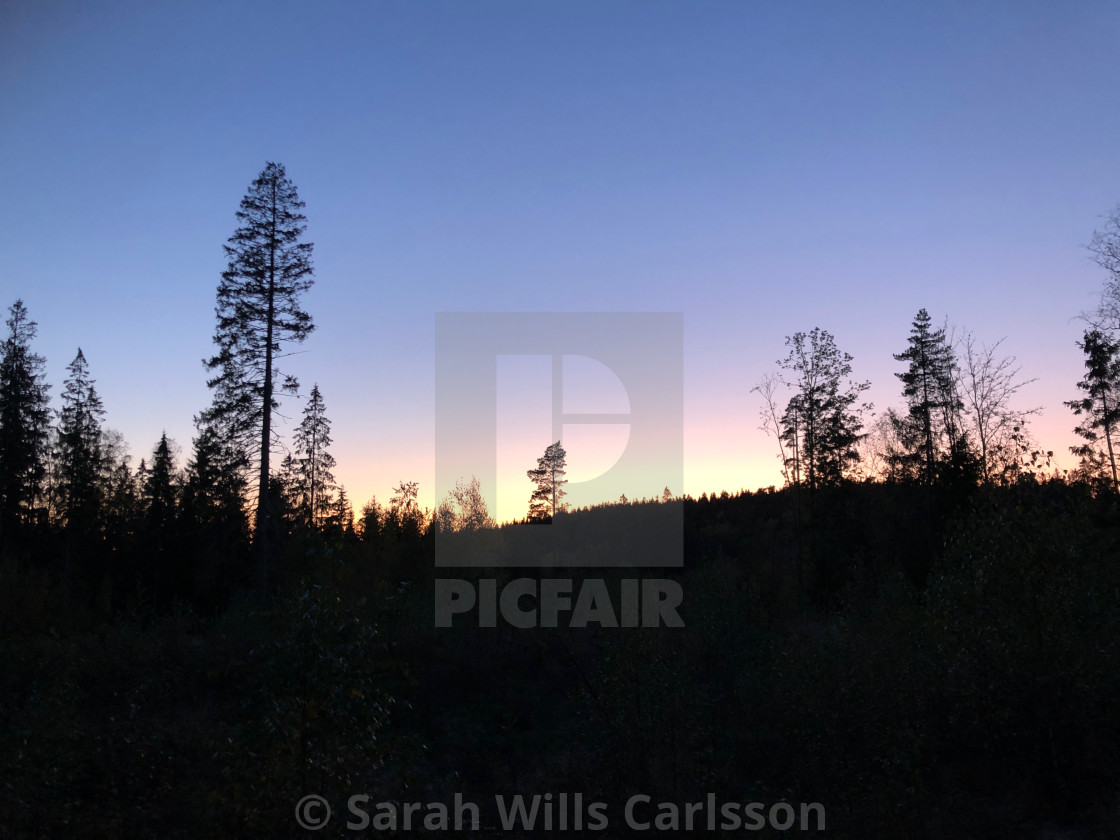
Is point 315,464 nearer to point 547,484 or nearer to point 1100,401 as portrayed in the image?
point 547,484

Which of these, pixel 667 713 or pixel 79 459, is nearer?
pixel 667 713

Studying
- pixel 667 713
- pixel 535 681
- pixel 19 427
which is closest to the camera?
pixel 667 713

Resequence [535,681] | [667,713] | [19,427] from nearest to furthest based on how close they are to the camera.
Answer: [667,713]
[535,681]
[19,427]

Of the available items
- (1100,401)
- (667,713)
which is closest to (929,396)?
(1100,401)

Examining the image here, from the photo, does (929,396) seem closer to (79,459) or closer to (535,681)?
(535,681)

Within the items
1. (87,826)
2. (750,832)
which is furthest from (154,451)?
(750,832)

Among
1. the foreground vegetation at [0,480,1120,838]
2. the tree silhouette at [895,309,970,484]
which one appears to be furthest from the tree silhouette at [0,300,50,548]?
the tree silhouette at [895,309,970,484]

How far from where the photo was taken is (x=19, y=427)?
38.8m

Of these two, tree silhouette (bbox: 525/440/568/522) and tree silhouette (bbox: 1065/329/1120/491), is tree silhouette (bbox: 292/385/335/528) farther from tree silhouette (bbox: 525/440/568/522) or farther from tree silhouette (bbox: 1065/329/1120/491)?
tree silhouette (bbox: 1065/329/1120/491)

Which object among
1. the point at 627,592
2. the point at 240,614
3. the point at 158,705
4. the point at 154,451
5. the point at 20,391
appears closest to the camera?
the point at 158,705

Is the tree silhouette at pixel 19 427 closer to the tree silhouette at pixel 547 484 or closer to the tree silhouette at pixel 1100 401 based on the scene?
the tree silhouette at pixel 547 484

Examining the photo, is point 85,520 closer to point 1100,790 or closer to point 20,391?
point 20,391

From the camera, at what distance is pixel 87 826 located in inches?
506

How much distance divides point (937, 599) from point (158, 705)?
18652 millimetres
